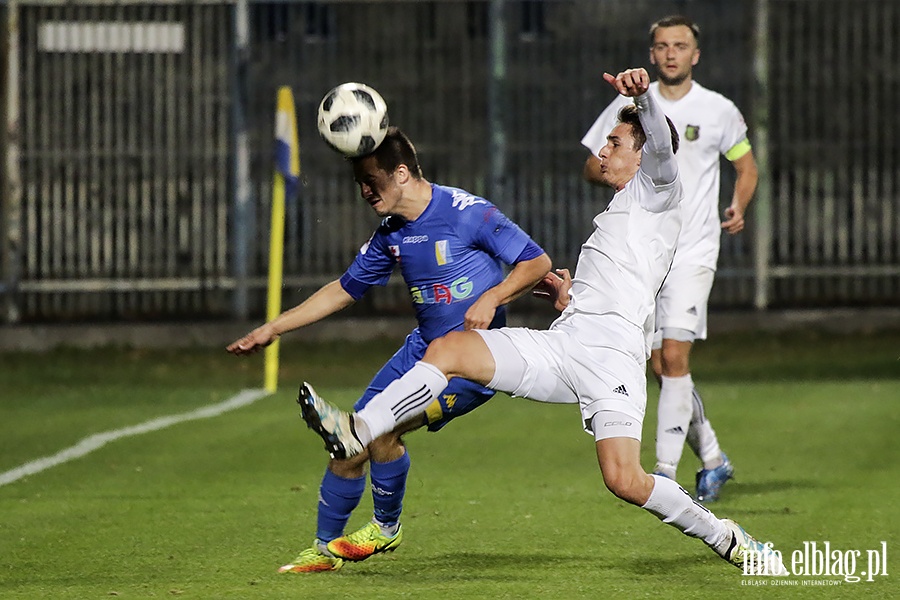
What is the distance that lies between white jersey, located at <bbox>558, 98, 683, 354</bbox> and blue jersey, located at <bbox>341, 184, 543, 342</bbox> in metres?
0.23

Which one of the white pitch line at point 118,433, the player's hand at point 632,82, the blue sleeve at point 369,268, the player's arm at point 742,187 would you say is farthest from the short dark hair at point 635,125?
the white pitch line at point 118,433

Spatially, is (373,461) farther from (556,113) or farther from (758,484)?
(556,113)

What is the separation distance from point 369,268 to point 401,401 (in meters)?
0.92

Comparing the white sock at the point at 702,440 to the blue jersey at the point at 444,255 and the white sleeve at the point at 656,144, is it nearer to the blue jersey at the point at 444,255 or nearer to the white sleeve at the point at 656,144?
the blue jersey at the point at 444,255

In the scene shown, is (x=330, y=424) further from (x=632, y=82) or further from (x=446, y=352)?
(x=632, y=82)

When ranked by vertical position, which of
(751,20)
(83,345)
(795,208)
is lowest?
(83,345)

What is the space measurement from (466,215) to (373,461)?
1.00 meters

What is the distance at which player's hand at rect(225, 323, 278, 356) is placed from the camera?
6699 mm

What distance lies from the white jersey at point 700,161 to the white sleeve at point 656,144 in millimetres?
2402

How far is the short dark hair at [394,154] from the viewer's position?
6.81m

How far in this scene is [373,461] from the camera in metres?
7.00

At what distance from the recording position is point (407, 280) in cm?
703

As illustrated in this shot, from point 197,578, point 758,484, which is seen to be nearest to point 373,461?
point 197,578

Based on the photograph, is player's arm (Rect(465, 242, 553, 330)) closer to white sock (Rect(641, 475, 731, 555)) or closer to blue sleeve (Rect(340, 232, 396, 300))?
blue sleeve (Rect(340, 232, 396, 300))
